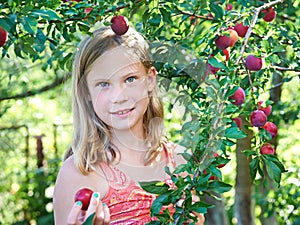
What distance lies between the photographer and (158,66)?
1.84m

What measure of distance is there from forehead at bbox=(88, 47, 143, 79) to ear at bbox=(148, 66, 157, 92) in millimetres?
55

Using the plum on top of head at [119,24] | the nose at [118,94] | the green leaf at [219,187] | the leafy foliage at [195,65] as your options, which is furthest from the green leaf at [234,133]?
the plum on top of head at [119,24]

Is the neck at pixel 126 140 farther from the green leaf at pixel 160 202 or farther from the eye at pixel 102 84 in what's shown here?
the green leaf at pixel 160 202

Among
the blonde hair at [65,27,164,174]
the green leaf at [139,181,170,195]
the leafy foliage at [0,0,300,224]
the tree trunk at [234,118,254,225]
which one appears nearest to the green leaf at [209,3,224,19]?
the leafy foliage at [0,0,300,224]

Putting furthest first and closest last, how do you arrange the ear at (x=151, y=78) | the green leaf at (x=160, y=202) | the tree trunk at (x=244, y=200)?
the tree trunk at (x=244, y=200)
the ear at (x=151, y=78)
the green leaf at (x=160, y=202)

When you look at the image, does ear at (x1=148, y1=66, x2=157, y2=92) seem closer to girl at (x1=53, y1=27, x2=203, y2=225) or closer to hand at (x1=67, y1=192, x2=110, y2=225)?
girl at (x1=53, y1=27, x2=203, y2=225)

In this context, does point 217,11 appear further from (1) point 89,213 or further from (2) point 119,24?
(1) point 89,213

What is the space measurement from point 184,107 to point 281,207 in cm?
118

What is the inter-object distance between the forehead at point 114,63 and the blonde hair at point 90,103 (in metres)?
0.01

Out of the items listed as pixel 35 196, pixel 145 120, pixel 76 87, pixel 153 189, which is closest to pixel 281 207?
pixel 145 120

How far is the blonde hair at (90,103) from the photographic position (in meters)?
1.74

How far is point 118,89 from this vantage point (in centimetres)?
166

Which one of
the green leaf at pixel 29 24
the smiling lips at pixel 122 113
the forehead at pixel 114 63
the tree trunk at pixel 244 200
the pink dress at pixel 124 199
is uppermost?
the green leaf at pixel 29 24

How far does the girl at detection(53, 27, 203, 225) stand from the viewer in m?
1.68
